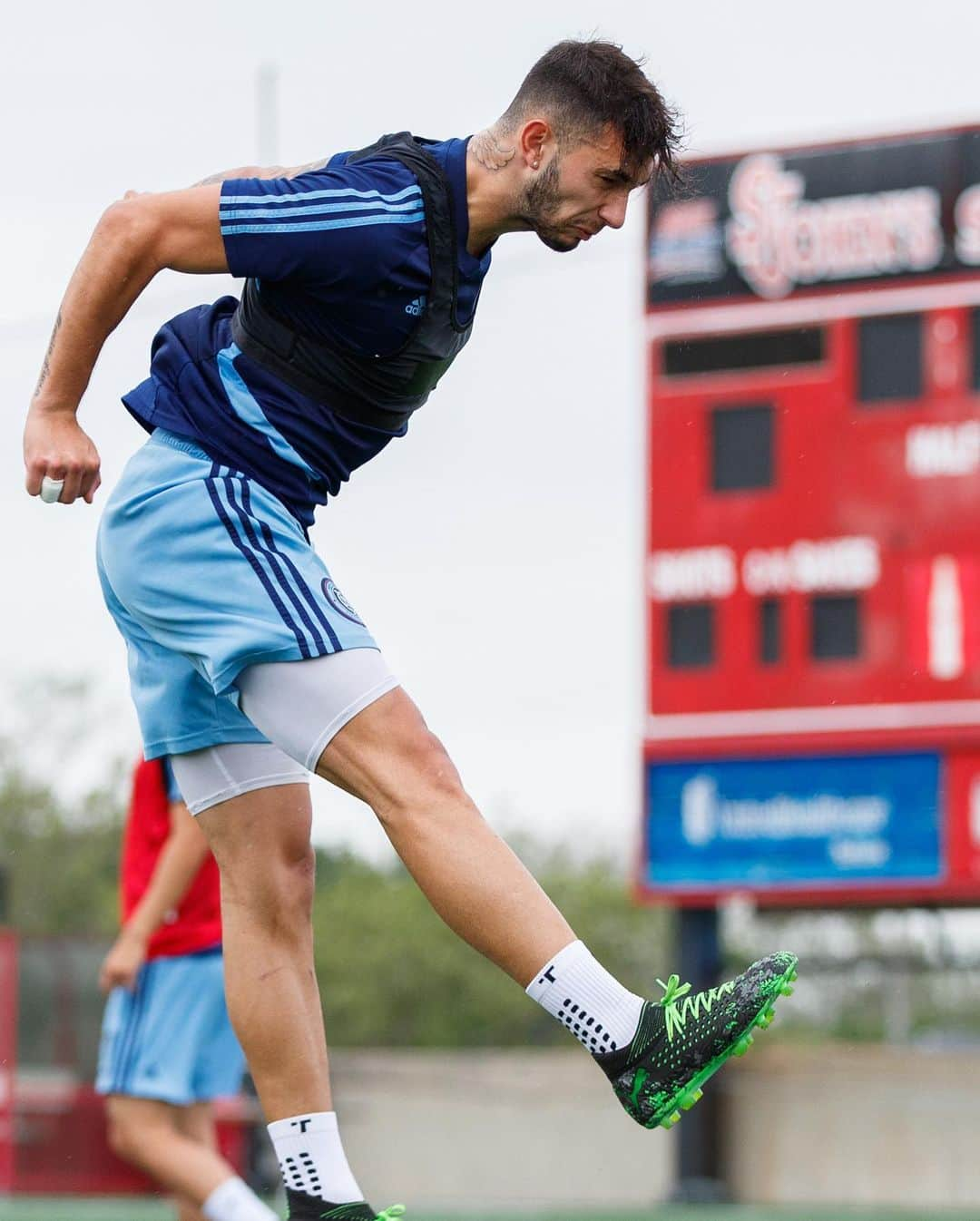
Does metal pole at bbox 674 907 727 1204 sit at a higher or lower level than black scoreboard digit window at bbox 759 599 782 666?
lower

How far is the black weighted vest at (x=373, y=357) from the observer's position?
367 cm

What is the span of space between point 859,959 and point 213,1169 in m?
23.8

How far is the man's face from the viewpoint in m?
3.63

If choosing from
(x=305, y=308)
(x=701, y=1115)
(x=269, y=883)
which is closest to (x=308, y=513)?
(x=305, y=308)

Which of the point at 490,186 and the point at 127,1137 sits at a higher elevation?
the point at 490,186

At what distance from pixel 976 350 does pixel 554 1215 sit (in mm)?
5649

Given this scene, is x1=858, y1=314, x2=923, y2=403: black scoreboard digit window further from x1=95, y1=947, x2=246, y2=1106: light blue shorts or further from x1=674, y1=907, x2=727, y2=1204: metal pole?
x1=95, y1=947, x2=246, y2=1106: light blue shorts

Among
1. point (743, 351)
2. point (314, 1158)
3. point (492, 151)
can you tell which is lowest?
point (314, 1158)

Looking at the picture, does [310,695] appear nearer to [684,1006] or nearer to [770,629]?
[684,1006]

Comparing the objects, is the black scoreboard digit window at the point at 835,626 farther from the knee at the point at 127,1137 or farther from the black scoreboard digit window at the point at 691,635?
the knee at the point at 127,1137

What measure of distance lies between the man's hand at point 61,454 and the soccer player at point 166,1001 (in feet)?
7.12

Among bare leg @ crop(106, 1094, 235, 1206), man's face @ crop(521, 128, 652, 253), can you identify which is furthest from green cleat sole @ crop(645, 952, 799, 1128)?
bare leg @ crop(106, 1094, 235, 1206)

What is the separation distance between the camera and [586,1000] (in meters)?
3.38

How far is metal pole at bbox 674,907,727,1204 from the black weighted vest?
11.5 m
